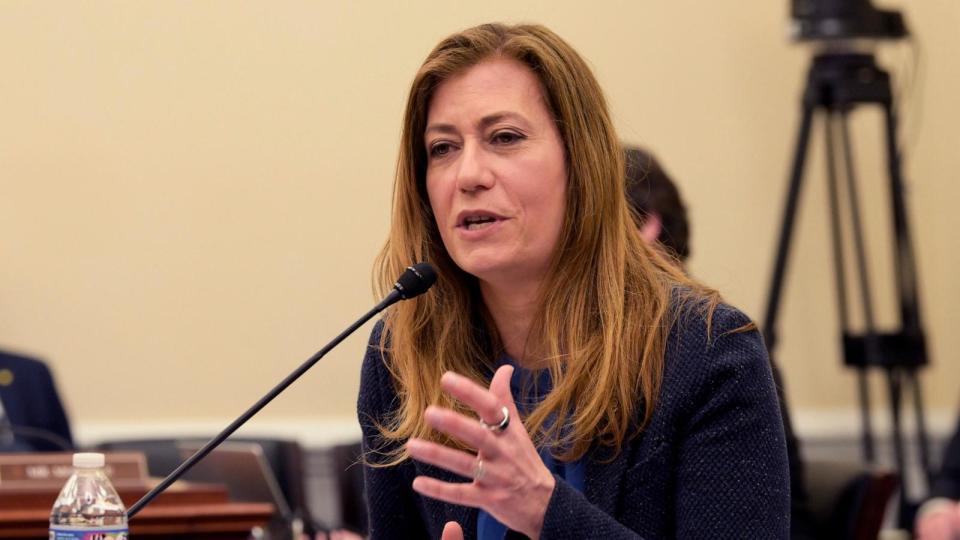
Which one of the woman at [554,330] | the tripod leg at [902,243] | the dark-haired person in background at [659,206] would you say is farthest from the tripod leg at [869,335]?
the woman at [554,330]

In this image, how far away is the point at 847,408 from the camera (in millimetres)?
5500

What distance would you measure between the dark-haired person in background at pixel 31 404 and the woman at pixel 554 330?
207 centimetres

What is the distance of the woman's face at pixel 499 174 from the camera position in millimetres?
1969

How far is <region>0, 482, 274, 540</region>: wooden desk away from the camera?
2.54 meters

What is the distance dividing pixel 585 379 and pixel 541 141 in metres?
0.32

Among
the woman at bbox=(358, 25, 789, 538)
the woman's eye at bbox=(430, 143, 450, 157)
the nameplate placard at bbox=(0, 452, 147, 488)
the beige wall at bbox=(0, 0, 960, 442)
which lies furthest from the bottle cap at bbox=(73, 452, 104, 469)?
the beige wall at bbox=(0, 0, 960, 442)

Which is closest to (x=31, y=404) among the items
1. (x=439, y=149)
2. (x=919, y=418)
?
(x=439, y=149)

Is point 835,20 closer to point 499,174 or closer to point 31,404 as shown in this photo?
point 31,404

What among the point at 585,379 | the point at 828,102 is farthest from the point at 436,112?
the point at 828,102

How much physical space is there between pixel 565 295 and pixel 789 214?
312 centimetres

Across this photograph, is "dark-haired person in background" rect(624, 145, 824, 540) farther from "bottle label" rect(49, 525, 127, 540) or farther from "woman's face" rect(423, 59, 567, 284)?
"bottle label" rect(49, 525, 127, 540)

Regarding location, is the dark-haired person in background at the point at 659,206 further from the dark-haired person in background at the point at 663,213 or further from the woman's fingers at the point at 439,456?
the woman's fingers at the point at 439,456

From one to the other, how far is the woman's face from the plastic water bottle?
1.75ft

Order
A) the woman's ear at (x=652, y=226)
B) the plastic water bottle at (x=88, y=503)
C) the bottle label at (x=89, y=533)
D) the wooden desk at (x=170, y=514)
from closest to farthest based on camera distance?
the bottle label at (x=89, y=533)
the plastic water bottle at (x=88, y=503)
the wooden desk at (x=170, y=514)
the woman's ear at (x=652, y=226)
